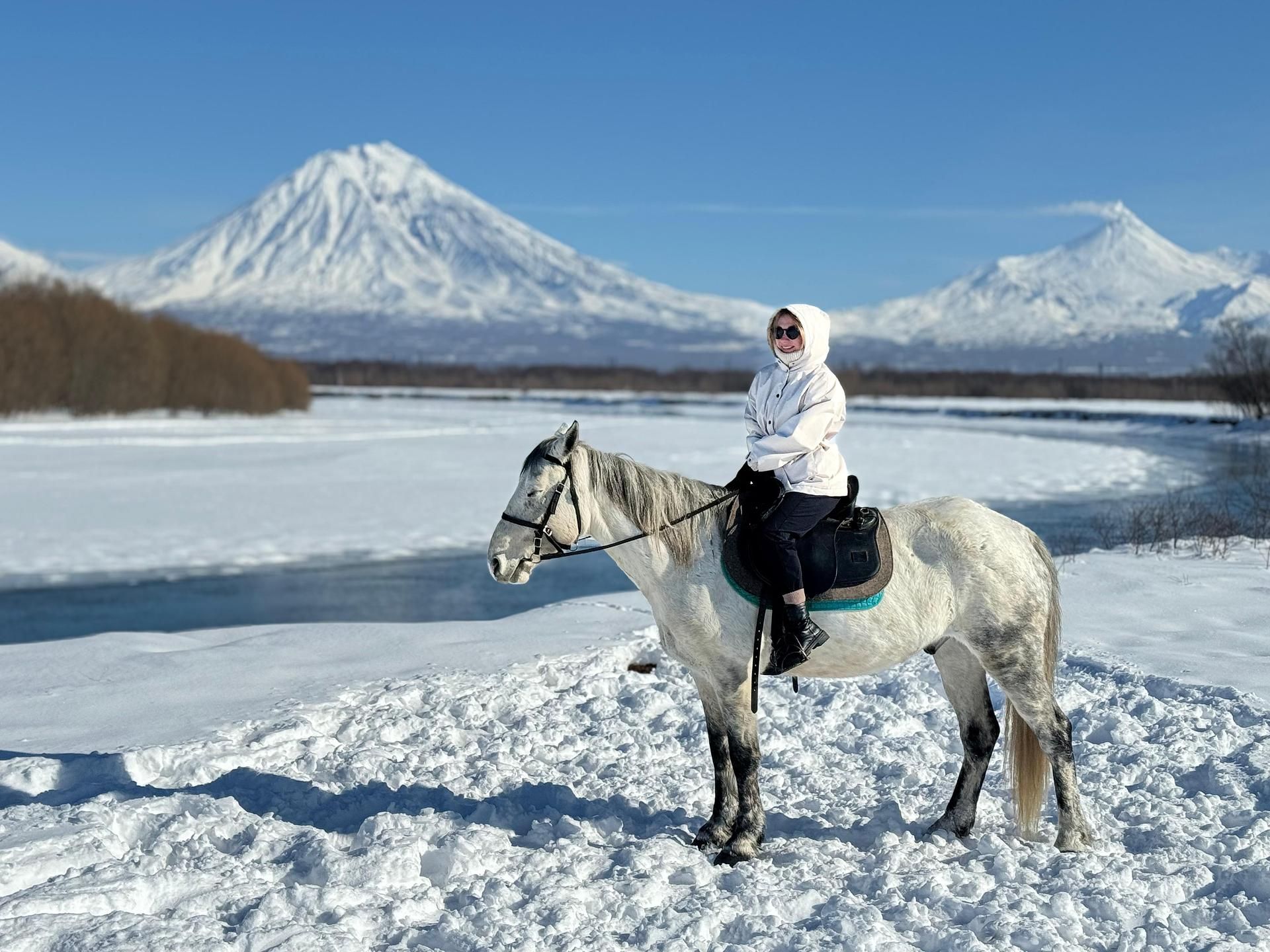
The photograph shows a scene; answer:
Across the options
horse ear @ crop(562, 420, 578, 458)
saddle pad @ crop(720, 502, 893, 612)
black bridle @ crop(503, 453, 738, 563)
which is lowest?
saddle pad @ crop(720, 502, 893, 612)

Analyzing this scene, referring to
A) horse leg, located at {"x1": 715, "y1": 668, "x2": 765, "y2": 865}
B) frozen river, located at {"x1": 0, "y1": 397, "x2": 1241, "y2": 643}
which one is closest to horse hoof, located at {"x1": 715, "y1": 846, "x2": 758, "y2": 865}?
horse leg, located at {"x1": 715, "y1": 668, "x2": 765, "y2": 865}

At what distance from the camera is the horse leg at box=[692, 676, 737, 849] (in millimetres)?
4426

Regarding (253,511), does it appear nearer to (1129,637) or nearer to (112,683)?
(112,683)

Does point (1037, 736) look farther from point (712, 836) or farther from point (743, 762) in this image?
point (712, 836)

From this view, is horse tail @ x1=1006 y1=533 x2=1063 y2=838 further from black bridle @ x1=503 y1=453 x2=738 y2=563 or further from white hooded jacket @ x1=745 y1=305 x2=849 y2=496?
black bridle @ x1=503 y1=453 x2=738 y2=563

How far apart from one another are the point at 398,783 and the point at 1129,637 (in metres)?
4.76

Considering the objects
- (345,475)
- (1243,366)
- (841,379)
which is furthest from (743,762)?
(841,379)

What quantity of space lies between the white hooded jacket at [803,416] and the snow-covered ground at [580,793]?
1.47 m

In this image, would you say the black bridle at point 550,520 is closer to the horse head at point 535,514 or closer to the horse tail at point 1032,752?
the horse head at point 535,514

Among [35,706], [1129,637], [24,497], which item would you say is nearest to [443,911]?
[35,706]

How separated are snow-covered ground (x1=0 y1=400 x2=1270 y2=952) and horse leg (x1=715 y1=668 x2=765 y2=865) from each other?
0.36 feet

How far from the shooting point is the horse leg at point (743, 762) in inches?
169

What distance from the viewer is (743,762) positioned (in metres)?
4.38

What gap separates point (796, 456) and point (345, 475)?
1803 centimetres
